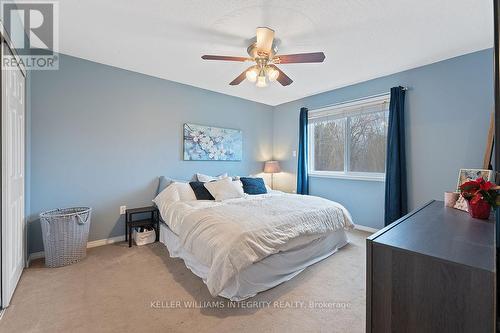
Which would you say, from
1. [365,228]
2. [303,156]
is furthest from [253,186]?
[365,228]

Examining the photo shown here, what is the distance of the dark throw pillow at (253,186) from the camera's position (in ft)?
11.7

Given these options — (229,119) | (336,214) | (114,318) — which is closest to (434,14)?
(336,214)

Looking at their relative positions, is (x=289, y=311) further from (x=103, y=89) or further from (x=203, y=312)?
(x=103, y=89)

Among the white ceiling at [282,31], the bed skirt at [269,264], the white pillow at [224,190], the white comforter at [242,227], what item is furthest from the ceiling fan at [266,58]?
the bed skirt at [269,264]

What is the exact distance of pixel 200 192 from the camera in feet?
10.4

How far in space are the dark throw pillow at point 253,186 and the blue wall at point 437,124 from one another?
1506 millimetres

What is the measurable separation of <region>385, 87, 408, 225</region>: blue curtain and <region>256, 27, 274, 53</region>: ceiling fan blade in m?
2.21

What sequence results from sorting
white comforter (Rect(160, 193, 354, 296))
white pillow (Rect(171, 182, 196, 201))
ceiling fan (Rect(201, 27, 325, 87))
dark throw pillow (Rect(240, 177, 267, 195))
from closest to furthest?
white comforter (Rect(160, 193, 354, 296)) < ceiling fan (Rect(201, 27, 325, 87)) < white pillow (Rect(171, 182, 196, 201)) < dark throw pillow (Rect(240, 177, 267, 195))

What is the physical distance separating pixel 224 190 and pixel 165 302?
1.63 meters

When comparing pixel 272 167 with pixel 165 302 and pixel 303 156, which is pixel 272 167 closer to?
pixel 303 156

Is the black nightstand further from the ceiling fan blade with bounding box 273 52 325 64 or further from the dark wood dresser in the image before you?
the dark wood dresser

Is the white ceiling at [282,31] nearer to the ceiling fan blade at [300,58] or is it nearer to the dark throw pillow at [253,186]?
the ceiling fan blade at [300,58]

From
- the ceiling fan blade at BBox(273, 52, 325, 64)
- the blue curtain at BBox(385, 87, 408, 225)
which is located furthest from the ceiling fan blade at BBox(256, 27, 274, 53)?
the blue curtain at BBox(385, 87, 408, 225)

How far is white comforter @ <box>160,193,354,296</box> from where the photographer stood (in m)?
1.71
